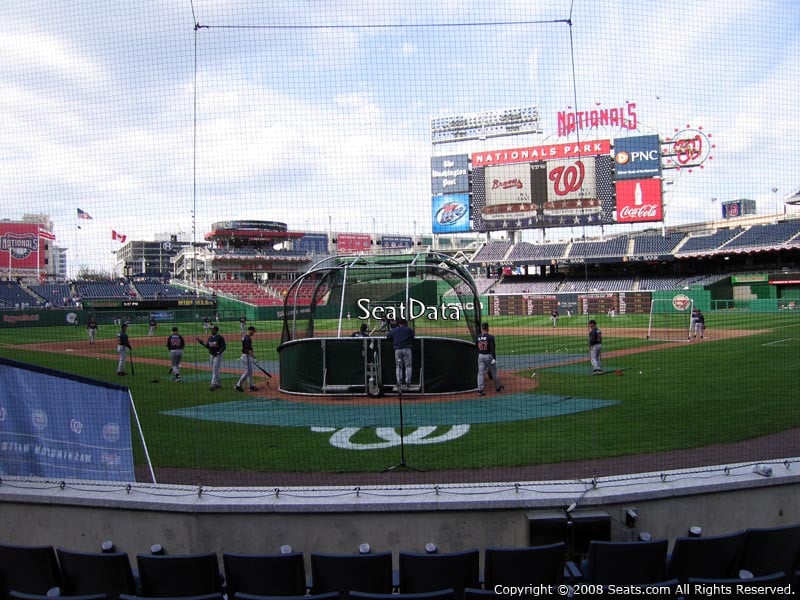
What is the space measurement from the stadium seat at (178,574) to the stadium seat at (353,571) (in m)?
0.65

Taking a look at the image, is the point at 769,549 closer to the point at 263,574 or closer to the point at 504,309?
the point at 263,574

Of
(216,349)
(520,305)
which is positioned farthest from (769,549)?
(520,305)

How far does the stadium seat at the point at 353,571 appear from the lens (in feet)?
11.9

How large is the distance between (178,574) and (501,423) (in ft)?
21.9

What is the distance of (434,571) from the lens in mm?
3562

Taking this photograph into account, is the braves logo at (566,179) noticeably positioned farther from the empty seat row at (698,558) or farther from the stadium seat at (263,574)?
the stadium seat at (263,574)

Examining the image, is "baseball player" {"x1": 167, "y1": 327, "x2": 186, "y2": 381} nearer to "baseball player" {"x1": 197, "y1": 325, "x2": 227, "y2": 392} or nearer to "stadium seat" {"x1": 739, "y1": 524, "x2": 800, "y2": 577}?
"baseball player" {"x1": 197, "y1": 325, "x2": 227, "y2": 392}

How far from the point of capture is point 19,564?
385 centimetres

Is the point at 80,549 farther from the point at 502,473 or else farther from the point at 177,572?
the point at 502,473

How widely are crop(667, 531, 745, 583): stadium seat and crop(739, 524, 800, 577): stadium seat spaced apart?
0.06 metres

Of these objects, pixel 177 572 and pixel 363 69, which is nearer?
pixel 177 572

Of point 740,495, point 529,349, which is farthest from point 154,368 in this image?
point 740,495

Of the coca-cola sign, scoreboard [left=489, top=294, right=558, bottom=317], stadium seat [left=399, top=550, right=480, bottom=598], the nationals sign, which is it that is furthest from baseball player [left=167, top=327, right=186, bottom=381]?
the coca-cola sign

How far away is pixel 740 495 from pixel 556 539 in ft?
5.47
